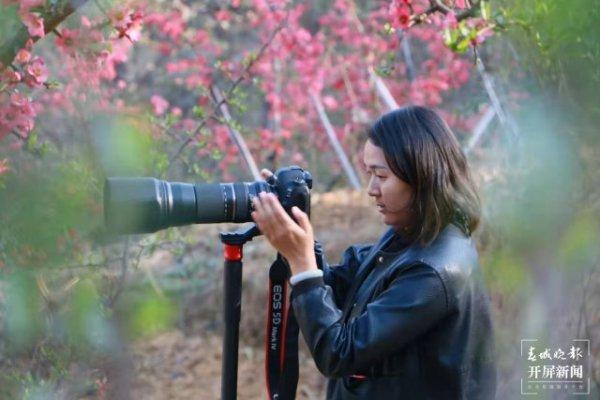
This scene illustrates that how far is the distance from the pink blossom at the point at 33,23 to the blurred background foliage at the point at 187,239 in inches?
19.5

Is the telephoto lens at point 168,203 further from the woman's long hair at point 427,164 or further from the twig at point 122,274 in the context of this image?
the twig at point 122,274

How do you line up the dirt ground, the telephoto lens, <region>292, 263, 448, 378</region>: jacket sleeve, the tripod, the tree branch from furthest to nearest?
the dirt ground < the tree branch < the tripod < the telephoto lens < <region>292, 263, 448, 378</region>: jacket sleeve

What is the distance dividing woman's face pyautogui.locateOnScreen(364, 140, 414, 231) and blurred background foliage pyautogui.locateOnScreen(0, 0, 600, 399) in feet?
3.65

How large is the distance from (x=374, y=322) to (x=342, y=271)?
0.44 meters

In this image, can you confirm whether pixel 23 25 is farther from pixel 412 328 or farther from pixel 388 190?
pixel 412 328

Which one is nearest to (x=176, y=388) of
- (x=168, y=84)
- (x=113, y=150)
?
(x=113, y=150)

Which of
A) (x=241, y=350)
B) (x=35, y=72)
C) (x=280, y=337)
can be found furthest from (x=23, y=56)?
(x=241, y=350)

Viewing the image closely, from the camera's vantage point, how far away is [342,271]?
211 centimetres

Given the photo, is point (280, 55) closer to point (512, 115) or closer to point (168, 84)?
point (512, 115)

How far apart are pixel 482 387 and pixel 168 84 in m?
7.77

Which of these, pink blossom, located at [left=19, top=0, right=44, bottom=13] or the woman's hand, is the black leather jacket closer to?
the woman's hand

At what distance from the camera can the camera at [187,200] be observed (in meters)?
1.88

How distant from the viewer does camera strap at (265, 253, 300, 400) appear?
208cm

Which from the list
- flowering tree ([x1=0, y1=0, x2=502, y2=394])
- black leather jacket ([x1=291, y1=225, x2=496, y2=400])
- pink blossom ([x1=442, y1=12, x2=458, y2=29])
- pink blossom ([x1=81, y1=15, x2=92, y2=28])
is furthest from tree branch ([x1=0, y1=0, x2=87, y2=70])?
black leather jacket ([x1=291, y1=225, x2=496, y2=400])
